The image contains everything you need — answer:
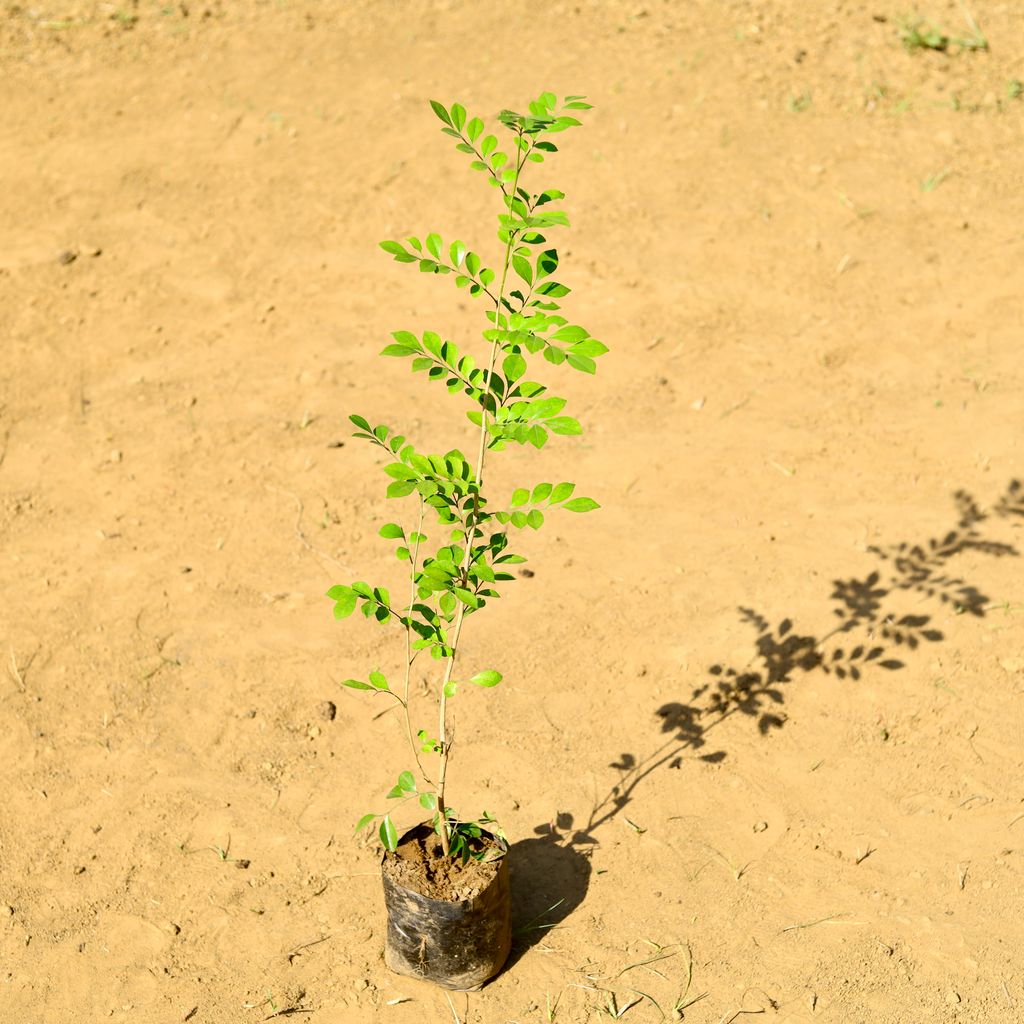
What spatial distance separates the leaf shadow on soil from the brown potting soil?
426 mm

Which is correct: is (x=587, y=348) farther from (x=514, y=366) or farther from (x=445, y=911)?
(x=445, y=911)

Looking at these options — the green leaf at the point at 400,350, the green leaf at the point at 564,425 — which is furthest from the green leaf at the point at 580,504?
the green leaf at the point at 400,350

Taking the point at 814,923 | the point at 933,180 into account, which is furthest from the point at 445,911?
the point at 933,180

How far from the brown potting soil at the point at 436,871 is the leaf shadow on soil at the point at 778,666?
43 cm

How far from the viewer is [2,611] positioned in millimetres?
4727

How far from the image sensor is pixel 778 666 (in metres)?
4.54

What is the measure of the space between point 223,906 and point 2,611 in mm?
1653

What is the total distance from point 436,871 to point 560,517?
2.08 m

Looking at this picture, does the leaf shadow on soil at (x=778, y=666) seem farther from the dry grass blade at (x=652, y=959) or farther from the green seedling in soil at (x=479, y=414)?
the green seedling in soil at (x=479, y=414)

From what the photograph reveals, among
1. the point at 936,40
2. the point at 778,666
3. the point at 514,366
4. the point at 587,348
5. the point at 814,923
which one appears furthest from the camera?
the point at 936,40

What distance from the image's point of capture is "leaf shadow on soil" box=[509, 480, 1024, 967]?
3848 mm

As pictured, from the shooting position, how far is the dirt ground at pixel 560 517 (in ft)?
12.2

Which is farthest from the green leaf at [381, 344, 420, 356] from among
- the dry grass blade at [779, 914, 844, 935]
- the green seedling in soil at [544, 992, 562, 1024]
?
the dry grass blade at [779, 914, 844, 935]

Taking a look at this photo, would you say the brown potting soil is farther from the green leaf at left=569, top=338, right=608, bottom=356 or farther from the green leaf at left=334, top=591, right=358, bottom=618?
the green leaf at left=569, top=338, right=608, bottom=356
